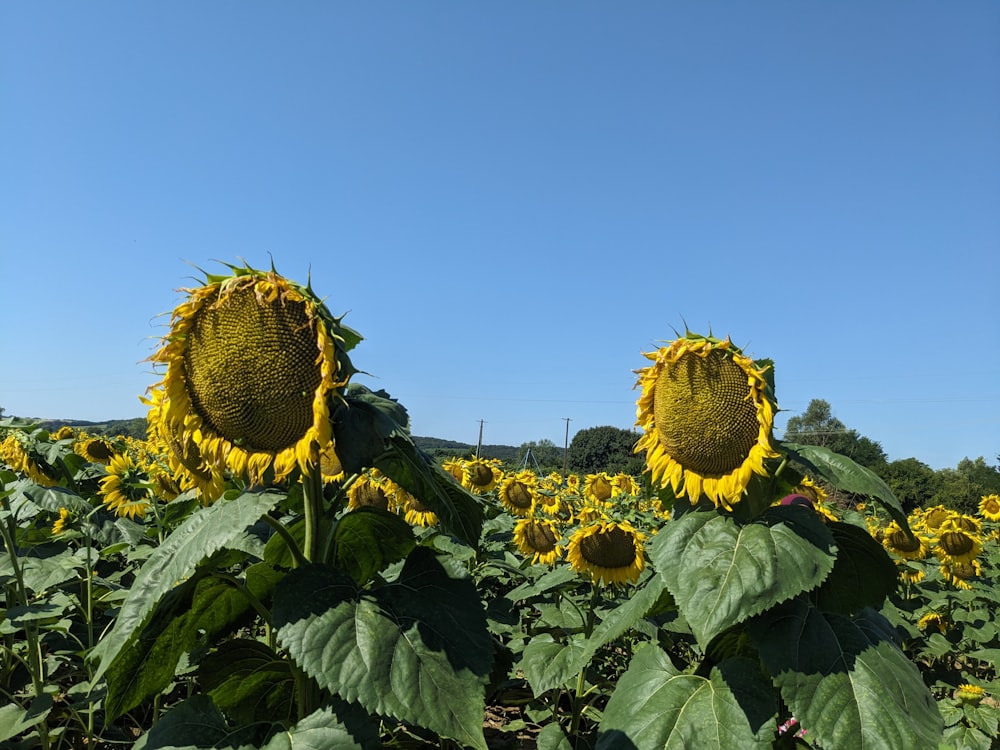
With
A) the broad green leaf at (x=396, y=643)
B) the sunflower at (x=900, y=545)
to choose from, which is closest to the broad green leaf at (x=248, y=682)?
the broad green leaf at (x=396, y=643)

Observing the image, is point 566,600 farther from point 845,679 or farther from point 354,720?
point 354,720

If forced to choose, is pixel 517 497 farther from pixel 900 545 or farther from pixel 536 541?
pixel 900 545

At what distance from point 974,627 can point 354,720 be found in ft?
20.1

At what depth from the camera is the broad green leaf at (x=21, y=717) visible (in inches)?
109

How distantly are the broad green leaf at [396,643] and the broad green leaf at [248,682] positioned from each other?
19.6 inches

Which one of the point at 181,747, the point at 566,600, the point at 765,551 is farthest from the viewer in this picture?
the point at 566,600

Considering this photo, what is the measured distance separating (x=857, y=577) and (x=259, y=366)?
2.07 m

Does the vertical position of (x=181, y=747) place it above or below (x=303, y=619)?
below

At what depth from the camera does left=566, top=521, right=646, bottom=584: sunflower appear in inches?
178

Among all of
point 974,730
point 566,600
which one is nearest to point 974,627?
point 974,730

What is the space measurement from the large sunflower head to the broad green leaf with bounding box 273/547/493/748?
0.33m

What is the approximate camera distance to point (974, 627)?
5953 mm

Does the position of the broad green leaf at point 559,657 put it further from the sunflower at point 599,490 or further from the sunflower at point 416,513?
the sunflower at point 599,490

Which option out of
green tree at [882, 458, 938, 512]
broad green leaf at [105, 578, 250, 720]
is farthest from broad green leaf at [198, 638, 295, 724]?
green tree at [882, 458, 938, 512]
